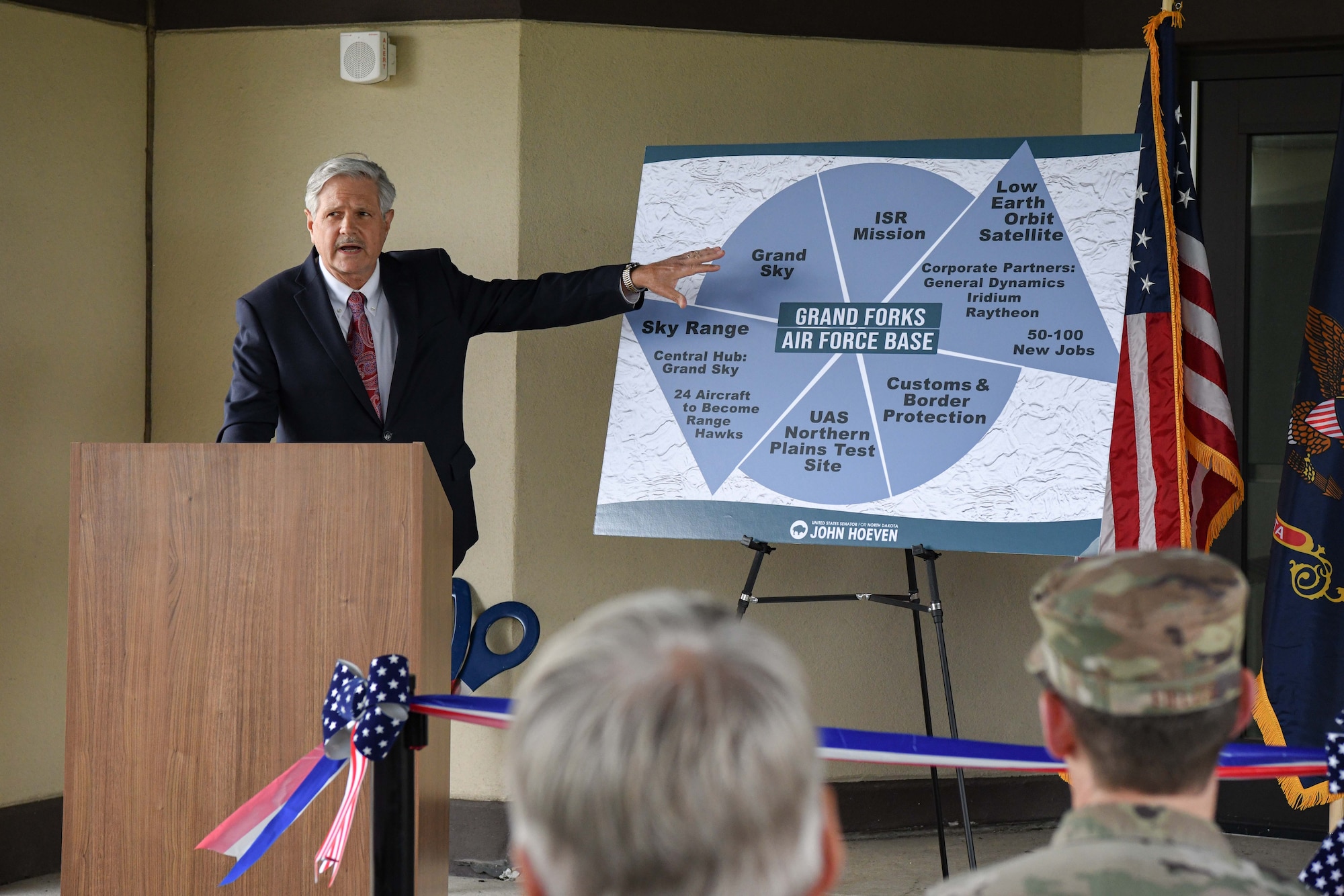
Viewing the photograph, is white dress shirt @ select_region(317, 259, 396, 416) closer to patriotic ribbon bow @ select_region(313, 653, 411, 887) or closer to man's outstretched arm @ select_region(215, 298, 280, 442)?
man's outstretched arm @ select_region(215, 298, 280, 442)

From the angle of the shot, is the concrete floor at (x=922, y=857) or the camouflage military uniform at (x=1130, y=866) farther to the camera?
the concrete floor at (x=922, y=857)

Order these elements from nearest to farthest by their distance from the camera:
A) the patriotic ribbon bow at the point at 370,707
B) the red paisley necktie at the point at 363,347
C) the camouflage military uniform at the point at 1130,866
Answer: the camouflage military uniform at the point at 1130,866
the patriotic ribbon bow at the point at 370,707
the red paisley necktie at the point at 363,347

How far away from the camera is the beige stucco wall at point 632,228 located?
11.2 feet

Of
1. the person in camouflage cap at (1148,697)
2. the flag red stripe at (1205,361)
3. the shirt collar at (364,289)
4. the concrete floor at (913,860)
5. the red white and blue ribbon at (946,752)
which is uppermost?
the shirt collar at (364,289)

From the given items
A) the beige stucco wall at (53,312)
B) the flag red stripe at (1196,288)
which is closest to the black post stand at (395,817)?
the beige stucco wall at (53,312)

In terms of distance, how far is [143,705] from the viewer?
1.97 metres

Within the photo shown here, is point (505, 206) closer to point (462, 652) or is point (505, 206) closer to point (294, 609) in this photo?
point (462, 652)

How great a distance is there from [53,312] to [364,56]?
1139 millimetres

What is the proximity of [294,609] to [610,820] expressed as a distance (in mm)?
1467

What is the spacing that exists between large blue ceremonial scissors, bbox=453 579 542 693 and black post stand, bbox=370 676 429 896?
5.50 ft

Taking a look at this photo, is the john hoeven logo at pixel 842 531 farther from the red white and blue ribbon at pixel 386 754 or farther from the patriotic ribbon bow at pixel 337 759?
the patriotic ribbon bow at pixel 337 759

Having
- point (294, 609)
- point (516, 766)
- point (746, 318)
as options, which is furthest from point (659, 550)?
point (516, 766)

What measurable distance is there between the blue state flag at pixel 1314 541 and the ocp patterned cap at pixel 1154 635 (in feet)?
7.49

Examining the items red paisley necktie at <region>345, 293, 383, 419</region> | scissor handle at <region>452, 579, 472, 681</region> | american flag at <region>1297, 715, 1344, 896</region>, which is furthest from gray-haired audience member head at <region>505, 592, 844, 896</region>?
scissor handle at <region>452, 579, 472, 681</region>
